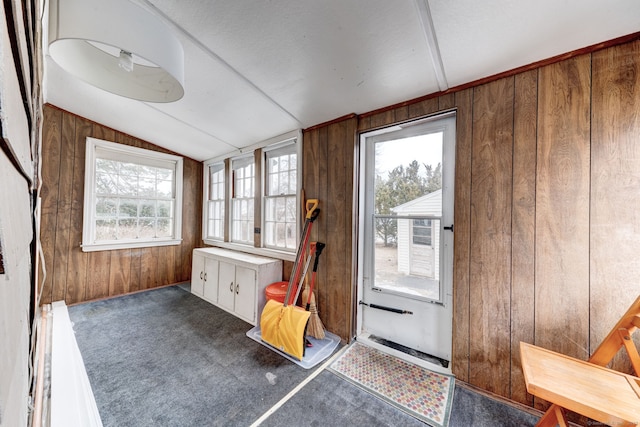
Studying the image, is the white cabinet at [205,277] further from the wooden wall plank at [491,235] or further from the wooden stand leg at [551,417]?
the wooden stand leg at [551,417]

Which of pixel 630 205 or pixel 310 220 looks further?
pixel 310 220

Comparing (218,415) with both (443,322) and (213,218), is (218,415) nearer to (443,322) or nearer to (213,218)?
(443,322)

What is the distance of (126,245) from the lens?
3.52 metres

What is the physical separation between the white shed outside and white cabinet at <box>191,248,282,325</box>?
1.50 metres

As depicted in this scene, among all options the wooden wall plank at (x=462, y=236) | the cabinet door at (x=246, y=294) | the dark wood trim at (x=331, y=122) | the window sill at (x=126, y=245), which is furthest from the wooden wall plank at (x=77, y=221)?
the wooden wall plank at (x=462, y=236)

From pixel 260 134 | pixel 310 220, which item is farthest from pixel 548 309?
pixel 260 134

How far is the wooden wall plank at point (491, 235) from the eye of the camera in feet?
5.21

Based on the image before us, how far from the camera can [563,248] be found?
4.69ft

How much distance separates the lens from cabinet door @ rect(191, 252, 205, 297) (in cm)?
347

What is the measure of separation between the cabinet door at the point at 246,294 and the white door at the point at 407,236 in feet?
3.92

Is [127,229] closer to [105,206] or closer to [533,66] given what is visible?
[105,206]

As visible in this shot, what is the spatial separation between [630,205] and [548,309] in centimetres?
72

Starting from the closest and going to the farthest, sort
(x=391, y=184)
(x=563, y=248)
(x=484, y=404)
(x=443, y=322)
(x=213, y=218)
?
1. (x=563, y=248)
2. (x=484, y=404)
3. (x=443, y=322)
4. (x=391, y=184)
5. (x=213, y=218)

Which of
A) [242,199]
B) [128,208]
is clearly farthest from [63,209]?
[242,199]
